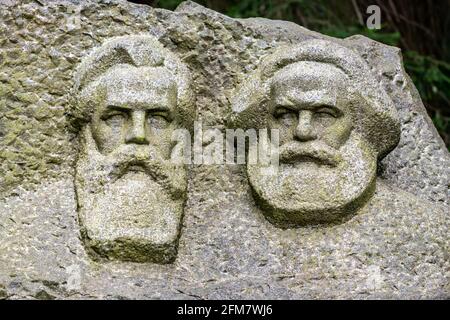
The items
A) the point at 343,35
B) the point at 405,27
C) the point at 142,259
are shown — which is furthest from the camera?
the point at 405,27

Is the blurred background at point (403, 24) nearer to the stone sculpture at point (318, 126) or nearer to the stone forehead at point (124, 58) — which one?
the stone sculpture at point (318, 126)

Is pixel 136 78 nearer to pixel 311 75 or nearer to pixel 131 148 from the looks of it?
pixel 131 148

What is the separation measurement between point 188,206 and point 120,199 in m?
0.19

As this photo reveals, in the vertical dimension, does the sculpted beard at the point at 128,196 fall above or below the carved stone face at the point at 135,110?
below

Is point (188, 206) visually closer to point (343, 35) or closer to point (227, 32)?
point (227, 32)

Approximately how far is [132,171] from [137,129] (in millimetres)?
88

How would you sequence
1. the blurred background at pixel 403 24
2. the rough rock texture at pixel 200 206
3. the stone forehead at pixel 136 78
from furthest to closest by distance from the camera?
the blurred background at pixel 403 24
the stone forehead at pixel 136 78
the rough rock texture at pixel 200 206

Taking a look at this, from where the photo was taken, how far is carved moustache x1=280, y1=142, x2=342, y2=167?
232 cm

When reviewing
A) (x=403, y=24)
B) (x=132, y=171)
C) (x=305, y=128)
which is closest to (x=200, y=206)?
(x=132, y=171)

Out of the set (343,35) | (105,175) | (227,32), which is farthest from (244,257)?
(343,35)

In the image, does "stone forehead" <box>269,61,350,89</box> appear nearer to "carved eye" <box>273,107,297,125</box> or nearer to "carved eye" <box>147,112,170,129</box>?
"carved eye" <box>273,107,297,125</box>

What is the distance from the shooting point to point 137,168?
230 centimetres

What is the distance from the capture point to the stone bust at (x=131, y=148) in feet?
7.32

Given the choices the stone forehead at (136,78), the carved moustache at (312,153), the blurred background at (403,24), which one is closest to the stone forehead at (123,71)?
the stone forehead at (136,78)
